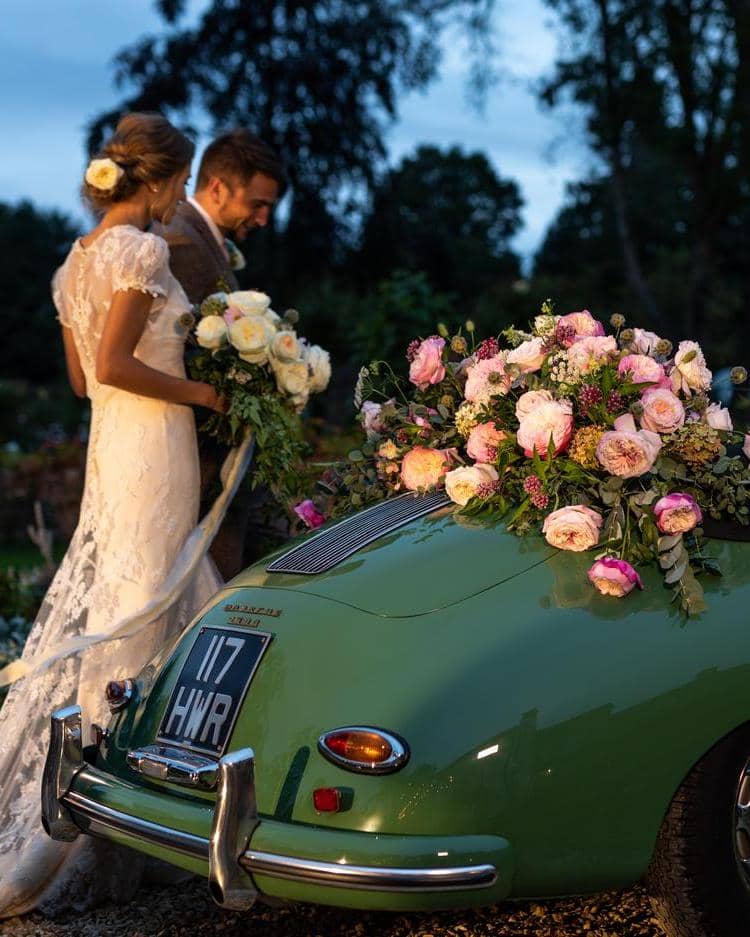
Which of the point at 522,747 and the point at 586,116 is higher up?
the point at 586,116

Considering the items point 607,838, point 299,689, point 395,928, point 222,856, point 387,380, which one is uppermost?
point 387,380

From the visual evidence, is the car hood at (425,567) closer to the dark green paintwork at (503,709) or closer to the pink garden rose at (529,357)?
the dark green paintwork at (503,709)

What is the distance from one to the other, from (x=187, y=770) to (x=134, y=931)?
3.09ft

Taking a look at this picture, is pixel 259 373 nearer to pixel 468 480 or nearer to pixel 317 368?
pixel 317 368

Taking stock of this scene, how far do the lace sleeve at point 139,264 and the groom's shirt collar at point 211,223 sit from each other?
0.66 metres

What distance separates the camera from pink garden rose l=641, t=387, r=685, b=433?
3572 mm

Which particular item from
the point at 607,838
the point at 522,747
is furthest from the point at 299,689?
the point at 607,838

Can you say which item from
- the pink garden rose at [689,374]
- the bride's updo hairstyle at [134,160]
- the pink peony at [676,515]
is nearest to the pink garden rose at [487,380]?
the pink garden rose at [689,374]

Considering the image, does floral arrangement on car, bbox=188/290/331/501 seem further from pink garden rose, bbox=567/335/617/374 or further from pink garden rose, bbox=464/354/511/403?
pink garden rose, bbox=567/335/617/374

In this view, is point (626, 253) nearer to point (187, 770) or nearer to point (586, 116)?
point (586, 116)

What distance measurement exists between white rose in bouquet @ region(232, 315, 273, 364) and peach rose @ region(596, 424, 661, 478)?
63.7 inches

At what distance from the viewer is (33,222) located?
5653 cm

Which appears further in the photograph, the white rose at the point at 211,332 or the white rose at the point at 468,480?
the white rose at the point at 211,332

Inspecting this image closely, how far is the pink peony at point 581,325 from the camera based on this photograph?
3889 mm
